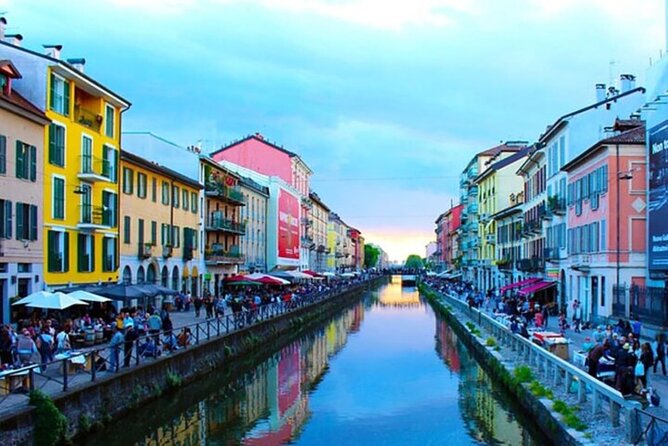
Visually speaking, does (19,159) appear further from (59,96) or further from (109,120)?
(109,120)

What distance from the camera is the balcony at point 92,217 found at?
3381 cm

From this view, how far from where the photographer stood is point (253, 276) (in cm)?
5106

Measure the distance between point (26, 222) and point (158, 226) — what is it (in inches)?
653

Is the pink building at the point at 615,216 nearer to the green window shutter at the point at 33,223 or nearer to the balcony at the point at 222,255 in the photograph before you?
the green window shutter at the point at 33,223

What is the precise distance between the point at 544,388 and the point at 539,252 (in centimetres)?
3721

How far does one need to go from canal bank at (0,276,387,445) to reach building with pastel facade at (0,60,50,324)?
7.04 metres

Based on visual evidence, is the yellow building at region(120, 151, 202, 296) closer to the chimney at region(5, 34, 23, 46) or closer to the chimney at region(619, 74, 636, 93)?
the chimney at region(5, 34, 23, 46)

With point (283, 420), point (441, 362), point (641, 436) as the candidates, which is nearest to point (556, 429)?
point (641, 436)

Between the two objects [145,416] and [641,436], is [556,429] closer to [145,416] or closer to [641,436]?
[641,436]

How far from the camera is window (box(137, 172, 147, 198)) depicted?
137ft

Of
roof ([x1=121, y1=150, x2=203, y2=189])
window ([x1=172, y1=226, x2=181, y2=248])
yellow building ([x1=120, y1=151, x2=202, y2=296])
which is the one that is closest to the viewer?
roof ([x1=121, y1=150, x2=203, y2=189])

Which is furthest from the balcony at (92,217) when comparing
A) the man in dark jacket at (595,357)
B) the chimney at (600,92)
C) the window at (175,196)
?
the chimney at (600,92)

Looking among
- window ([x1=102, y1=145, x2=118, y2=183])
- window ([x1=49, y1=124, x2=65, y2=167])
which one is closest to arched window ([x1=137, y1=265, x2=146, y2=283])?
window ([x1=102, y1=145, x2=118, y2=183])

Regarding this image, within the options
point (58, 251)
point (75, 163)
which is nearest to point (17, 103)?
point (75, 163)
